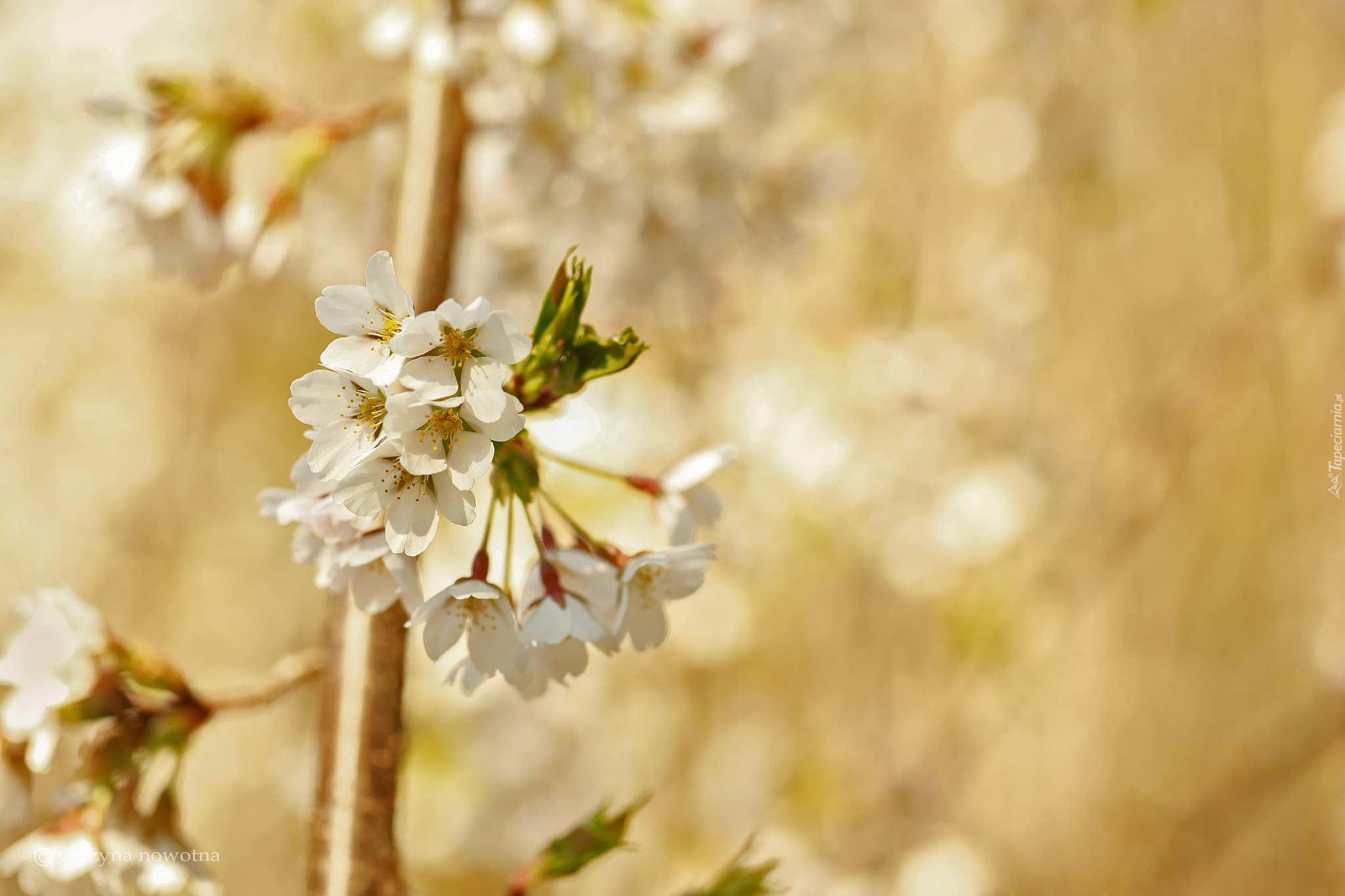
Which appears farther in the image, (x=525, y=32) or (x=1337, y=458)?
(x=1337, y=458)

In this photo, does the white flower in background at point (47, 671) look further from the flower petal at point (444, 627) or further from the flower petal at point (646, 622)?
the flower petal at point (646, 622)

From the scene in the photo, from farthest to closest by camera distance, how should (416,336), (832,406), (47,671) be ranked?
1. (832,406)
2. (47,671)
3. (416,336)

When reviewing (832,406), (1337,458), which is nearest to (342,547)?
(832,406)

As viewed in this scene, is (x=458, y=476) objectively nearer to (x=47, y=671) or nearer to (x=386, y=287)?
(x=386, y=287)

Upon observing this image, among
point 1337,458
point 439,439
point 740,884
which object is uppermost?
point 1337,458

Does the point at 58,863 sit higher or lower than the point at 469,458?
lower

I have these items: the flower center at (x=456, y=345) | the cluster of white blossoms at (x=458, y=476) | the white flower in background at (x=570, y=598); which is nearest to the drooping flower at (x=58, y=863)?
the cluster of white blossoms at (x=458, y=476)

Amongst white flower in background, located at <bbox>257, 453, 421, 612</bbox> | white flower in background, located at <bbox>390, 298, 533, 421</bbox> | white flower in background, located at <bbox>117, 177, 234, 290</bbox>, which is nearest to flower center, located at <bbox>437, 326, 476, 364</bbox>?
white flower in background, located at <bbox>390, 298, 533, 421</bbox>
